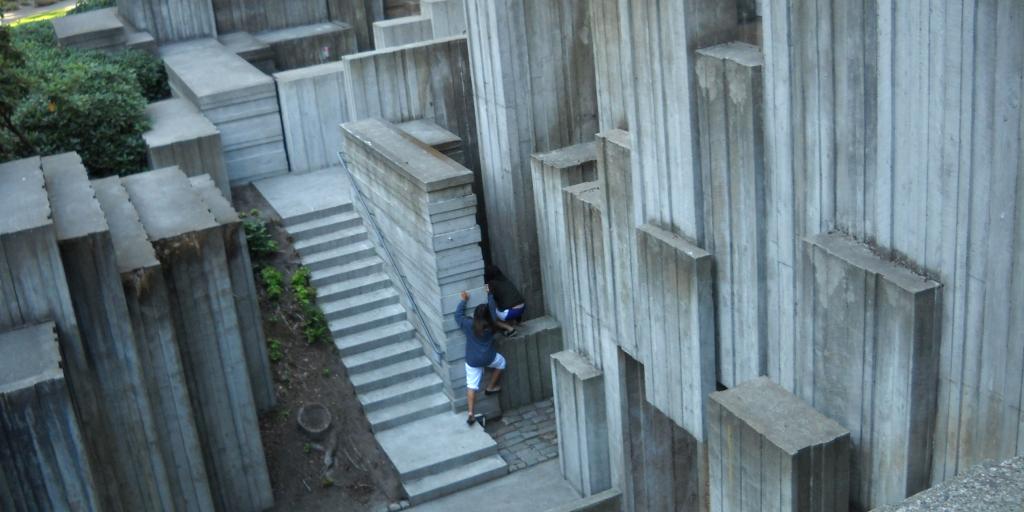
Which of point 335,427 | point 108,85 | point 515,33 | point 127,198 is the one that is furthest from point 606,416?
point 108,85

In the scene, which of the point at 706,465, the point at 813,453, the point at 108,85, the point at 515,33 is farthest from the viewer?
the point at 108,85

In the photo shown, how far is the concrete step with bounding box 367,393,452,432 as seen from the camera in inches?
542

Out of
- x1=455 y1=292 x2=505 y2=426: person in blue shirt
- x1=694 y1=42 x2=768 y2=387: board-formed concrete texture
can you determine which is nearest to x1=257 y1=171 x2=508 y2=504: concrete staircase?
x1=455 y1=292 x2=505 y2=426: person in blue shirt

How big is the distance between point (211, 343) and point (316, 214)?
4457 millimetres

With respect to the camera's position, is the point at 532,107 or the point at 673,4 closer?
the point at 673,4

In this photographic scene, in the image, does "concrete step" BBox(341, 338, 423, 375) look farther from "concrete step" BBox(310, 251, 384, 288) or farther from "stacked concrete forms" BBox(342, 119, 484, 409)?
"concrete step" BBox(310, 251, 384, 288)

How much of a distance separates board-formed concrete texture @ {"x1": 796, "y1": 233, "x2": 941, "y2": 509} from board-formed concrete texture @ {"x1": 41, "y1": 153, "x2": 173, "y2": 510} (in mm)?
6076

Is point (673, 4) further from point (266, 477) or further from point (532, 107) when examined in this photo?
point (266, 477)

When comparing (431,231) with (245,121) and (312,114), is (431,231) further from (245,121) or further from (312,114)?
(245,121)

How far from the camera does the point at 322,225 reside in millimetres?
15961

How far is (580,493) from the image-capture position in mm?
12492

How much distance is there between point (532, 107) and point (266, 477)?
515 centimetres

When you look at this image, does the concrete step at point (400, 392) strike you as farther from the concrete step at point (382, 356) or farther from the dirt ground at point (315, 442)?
the concrete step at point (382, 356)

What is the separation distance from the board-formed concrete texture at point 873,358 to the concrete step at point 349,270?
8.05 m
